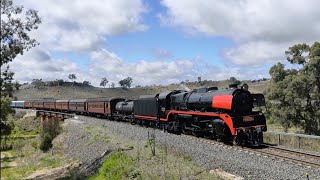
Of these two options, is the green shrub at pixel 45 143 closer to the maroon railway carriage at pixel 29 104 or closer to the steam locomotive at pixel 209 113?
the steam locomotive at pixel 209 113

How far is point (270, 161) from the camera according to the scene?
1697cm

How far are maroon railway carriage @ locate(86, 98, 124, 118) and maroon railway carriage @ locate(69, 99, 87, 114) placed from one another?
2366mm

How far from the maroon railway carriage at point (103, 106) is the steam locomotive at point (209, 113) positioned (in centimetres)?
935

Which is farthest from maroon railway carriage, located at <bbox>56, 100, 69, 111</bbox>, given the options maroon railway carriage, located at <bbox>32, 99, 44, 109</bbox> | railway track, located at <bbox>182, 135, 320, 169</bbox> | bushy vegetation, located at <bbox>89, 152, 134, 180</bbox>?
railway track, located at <bbox>182, 135, 320, 169</bbox>

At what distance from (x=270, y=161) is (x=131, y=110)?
25.5 m

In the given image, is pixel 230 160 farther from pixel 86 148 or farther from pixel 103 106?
pixel 103 106

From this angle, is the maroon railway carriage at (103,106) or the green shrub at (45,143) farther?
the maroon railway carriage at (103,106)

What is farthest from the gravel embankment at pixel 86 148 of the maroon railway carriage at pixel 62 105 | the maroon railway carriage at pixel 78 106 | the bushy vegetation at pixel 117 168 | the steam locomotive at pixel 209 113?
the maroon railway carriage at pixel 62 105

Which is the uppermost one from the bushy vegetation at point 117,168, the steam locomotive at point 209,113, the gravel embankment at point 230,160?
the steam locomotive at point 209,113

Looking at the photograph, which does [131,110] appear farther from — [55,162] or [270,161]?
[270,161]

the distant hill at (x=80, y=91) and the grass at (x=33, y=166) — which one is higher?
the distant hill at (x=80, y=91)

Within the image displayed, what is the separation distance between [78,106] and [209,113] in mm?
44143

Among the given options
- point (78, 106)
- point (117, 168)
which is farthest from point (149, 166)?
point (78, 106)

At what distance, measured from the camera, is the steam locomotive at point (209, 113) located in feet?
71.3
